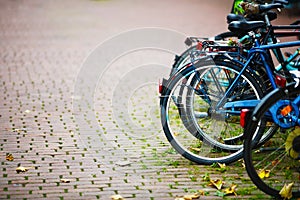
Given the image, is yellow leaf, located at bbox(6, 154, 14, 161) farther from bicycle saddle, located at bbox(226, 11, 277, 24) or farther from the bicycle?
bicycle saddle, located at bbox(226, 11, 277, 24)

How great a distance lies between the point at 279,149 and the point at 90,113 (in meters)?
3.04

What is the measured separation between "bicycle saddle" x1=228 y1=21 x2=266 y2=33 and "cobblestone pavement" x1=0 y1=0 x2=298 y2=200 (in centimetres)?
133

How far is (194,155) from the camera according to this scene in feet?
18.5

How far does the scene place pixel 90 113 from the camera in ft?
24.7

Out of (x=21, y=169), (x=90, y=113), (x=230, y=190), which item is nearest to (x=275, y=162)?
(x=230, y=190)

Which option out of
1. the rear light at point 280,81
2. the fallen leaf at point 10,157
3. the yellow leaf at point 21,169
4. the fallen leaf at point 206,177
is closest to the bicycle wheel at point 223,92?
the rear light at point 280,81

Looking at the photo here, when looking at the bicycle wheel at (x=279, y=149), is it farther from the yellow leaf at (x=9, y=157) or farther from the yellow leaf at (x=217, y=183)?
the yellow leaf at (x=9, y=157)

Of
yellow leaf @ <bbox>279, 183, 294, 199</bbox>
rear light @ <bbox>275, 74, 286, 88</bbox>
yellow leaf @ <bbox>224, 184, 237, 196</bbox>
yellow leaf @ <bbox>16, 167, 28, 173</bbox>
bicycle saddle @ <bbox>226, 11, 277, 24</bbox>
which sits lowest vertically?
yellow leaf @ <bbox>16, 167, 28, 173</bbox>

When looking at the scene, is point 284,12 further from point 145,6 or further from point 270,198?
point 270,198

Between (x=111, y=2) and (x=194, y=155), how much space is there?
Answer: 14089 millimetres

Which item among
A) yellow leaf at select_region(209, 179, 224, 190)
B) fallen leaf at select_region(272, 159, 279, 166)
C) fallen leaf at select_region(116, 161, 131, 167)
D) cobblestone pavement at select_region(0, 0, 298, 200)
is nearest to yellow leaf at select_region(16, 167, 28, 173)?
cobblestone pavement at select_region(0, 0, 298, 200)

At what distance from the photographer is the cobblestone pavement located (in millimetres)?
5230

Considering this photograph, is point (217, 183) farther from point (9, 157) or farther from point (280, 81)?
point (9, 157)

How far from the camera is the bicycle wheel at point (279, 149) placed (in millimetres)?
4684
